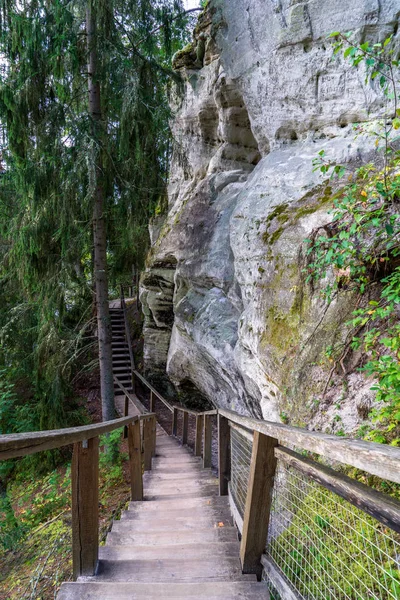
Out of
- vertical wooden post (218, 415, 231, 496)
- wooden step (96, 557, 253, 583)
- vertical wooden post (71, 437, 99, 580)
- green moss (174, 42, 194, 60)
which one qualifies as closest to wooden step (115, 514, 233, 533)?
vertical wooden post (218, 415, 231, 496)

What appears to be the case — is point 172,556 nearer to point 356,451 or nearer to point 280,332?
point 356,451

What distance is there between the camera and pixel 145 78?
6.62 m

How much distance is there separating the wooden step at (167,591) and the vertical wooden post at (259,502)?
141mm

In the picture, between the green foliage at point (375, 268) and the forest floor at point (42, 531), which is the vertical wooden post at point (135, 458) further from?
the green foliage at point (375, 268)

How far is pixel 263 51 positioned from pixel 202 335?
5.21m

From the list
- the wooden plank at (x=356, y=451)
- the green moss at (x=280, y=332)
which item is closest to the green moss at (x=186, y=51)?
the green moss at (x=280, y=332)

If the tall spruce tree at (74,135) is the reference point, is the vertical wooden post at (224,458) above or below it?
below

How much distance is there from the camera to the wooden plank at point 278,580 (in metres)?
1.42

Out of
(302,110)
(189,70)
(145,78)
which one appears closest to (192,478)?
(302,110)

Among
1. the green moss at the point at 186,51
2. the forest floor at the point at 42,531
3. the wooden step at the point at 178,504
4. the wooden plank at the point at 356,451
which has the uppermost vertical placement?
the green moss at the point at 186,51

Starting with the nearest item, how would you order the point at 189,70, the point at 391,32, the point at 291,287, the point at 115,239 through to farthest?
the point at 291,287, the point at 391,32, the point at 189,70, the point at 115,239

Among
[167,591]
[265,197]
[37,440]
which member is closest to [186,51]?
[265,197]

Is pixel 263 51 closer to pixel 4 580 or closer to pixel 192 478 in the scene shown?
pixel 192 478

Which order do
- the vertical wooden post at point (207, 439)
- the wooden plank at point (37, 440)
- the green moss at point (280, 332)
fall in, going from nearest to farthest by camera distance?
the wooden plank at point (37, 440)
the green moss at point (280, 332)
the vertical wooden post at point (207, 439)
